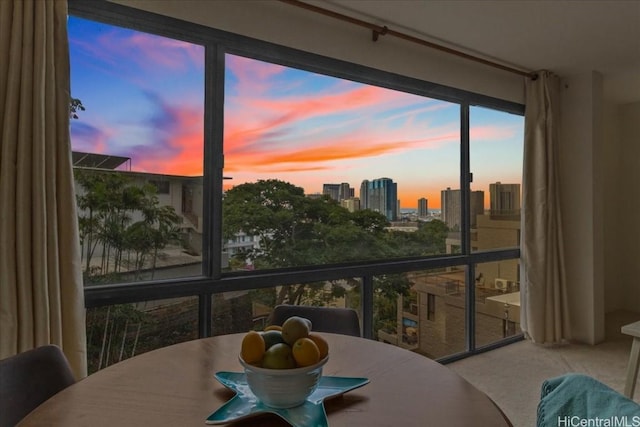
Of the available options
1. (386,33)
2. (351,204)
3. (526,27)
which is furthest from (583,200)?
(386,33)

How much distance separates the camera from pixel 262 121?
2371 millimetres

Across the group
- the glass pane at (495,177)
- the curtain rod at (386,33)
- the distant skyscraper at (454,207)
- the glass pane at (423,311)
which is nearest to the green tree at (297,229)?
the glass pane at (423,311)

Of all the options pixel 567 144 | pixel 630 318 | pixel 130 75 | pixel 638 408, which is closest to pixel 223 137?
pixel 130 75

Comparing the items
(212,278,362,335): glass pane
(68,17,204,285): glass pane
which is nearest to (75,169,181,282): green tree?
(68,17,204,285): glass pane

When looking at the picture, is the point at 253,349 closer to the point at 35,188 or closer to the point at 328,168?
the point at 35,188

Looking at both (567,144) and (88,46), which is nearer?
(88,46)

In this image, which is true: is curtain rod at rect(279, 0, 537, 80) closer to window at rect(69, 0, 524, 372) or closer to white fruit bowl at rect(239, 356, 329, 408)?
window at rect(69, 0, 524, 372)

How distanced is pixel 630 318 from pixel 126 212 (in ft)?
17.3

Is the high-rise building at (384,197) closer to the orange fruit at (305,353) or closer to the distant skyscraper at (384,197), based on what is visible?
the distant skyscraper at (384,197)

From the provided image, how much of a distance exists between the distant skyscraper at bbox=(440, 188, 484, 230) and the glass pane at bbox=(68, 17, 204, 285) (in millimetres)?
2045

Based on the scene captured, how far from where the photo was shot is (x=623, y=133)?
186 inches

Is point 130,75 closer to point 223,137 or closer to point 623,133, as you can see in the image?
point 223,137

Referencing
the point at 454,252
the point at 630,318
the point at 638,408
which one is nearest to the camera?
the point at 638,408

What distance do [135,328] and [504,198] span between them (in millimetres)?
3251
